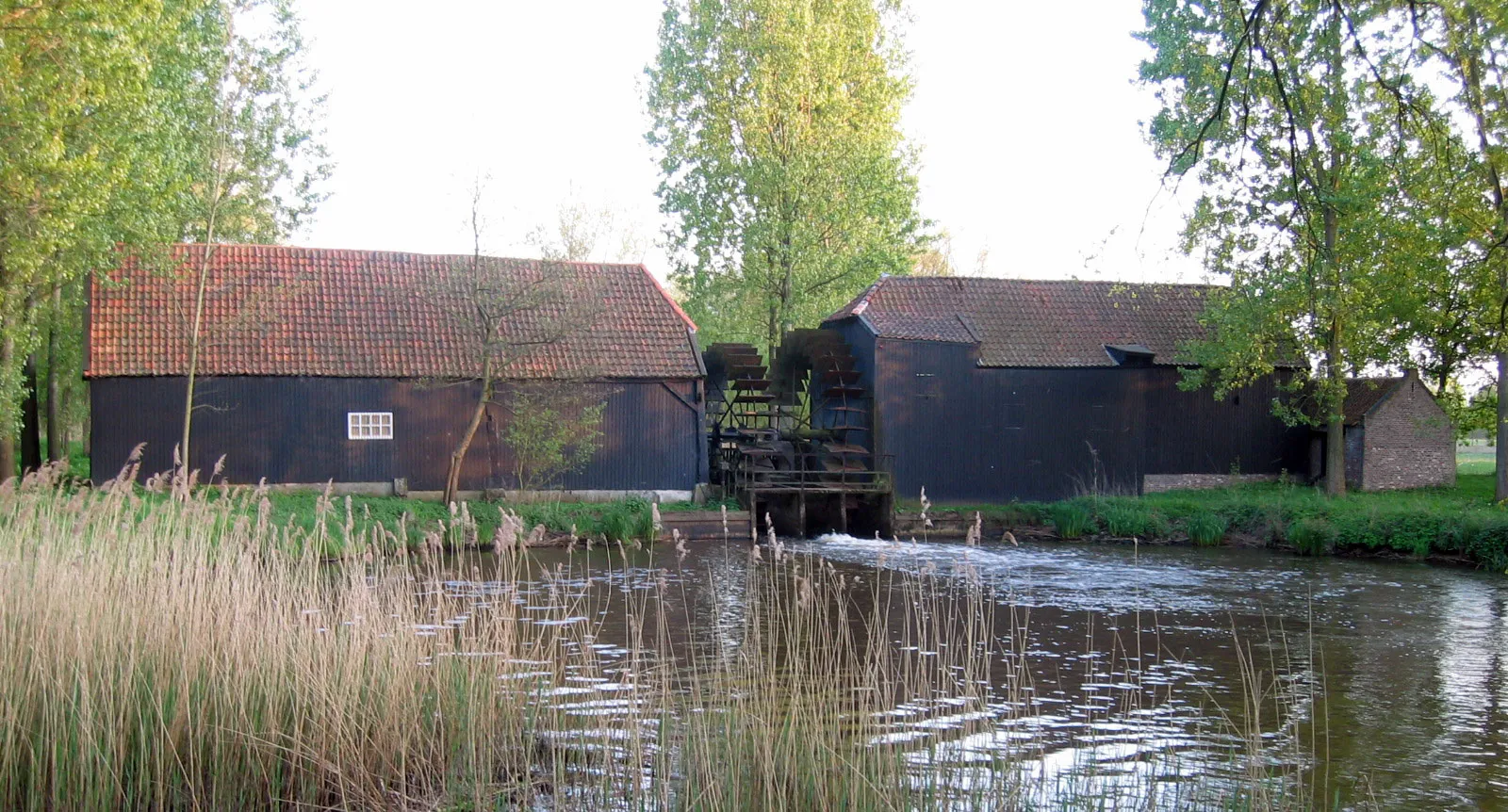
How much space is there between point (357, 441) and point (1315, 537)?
1537cm

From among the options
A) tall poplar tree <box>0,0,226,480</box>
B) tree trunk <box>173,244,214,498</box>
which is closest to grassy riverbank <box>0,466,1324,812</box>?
tall poplar tree <box>0,0,226,480</box>

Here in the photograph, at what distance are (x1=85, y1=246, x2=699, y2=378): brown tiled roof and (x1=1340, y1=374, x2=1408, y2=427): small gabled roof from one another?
1228 cm

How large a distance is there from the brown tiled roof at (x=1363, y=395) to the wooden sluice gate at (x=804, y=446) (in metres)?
8.76

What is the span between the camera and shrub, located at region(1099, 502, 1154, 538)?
1990cm

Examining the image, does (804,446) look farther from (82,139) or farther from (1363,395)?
(82,139)

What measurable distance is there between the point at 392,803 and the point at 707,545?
13756 millimetres

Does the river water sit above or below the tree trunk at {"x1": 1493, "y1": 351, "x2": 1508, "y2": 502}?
below

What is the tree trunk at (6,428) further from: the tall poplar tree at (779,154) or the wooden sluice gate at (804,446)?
→ the tall poplar tree at (779,154)

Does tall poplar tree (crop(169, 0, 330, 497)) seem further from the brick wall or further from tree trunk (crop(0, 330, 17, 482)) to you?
the brick wall

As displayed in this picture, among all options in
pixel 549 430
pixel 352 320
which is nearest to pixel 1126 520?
pixel 549 430

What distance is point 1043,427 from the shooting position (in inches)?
899

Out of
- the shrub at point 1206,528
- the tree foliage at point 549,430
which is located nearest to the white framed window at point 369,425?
the tree foliage at point 549,430

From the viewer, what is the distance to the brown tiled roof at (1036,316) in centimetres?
2277

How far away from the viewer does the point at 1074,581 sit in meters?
15.1
